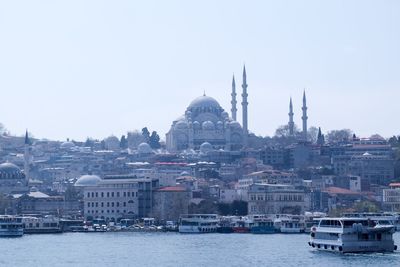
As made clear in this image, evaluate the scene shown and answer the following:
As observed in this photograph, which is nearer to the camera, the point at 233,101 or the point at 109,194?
the point at 109,194

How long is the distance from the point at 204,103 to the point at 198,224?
2418 inches

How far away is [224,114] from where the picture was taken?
463 ft

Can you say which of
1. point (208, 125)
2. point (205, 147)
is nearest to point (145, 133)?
point (208, 125)

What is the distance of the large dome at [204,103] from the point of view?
142 metres

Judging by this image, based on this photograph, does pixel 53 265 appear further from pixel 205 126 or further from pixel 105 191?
pixel 205 126

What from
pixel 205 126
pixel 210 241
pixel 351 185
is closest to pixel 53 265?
pixel 210 241

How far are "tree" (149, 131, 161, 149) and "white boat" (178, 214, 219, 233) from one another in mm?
67361

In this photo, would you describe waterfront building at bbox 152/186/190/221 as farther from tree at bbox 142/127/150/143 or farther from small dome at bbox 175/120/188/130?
tree at bbox 142/127/150/143

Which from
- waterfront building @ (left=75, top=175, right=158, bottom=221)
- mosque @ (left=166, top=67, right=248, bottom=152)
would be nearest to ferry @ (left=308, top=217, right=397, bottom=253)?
waterfront building @ (left=75, top=175, right=158, bottom=221)

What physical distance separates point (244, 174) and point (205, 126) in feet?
70.8

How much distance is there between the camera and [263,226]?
79500mm

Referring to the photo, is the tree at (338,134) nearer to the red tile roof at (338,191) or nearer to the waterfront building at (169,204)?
the red tile roof at (338,191)

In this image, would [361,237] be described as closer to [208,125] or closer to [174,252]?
[174,252]

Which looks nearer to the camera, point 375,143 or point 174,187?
point 174,187
